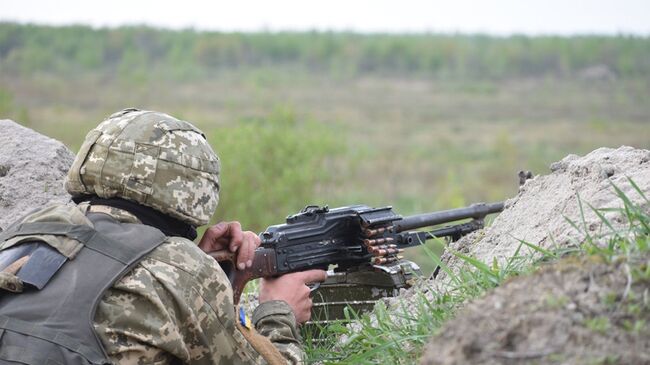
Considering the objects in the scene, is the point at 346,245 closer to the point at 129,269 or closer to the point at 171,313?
the point at 171,313

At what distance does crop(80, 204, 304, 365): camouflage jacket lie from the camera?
3.60m

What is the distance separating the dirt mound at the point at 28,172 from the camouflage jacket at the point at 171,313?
182cm

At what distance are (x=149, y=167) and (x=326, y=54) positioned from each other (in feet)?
293

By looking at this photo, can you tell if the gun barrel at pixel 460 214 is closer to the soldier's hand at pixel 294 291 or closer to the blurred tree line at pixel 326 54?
the soldier's hand at pixel 294 291

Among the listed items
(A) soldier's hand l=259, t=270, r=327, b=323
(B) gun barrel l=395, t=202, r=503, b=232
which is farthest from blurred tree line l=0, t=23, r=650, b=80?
(A) soldier's hand l=259, t=270, r=327, b=323

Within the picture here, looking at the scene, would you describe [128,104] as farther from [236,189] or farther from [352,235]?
[352,235]

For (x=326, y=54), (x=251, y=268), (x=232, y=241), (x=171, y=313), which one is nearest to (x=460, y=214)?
(x=251, y=268)

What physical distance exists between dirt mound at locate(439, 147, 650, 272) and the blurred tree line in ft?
225

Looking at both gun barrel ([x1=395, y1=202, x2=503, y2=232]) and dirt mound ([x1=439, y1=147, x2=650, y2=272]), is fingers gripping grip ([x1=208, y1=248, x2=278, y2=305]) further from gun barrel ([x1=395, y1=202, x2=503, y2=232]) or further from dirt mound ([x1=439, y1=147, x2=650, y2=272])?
gun barrel ([x1=395, y1=202, x2=503, y2=232])

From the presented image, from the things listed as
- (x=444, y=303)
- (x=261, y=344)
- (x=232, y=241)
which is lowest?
(x=261, y=344)

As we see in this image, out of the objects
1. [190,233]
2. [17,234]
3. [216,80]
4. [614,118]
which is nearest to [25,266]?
[17,234]

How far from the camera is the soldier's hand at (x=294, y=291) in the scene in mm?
4586

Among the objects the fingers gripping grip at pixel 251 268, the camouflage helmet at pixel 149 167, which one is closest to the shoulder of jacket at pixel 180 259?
the camouflage helmet at pixel 149 167

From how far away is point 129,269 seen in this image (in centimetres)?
364
